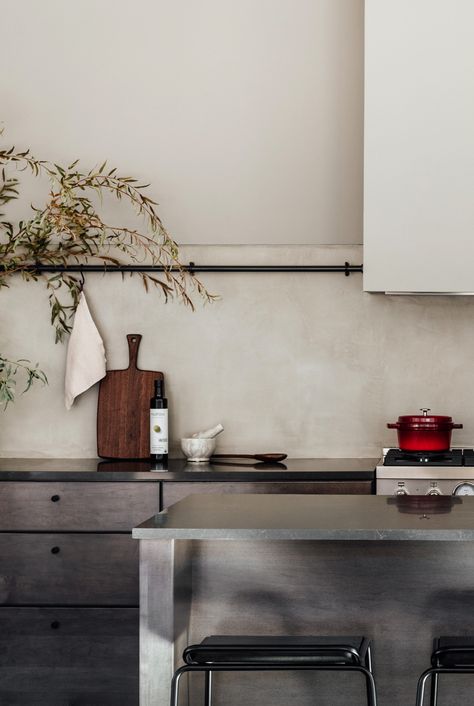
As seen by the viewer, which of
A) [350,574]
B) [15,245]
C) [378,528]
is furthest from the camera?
[15,245]

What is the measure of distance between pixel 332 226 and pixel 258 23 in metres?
0.97

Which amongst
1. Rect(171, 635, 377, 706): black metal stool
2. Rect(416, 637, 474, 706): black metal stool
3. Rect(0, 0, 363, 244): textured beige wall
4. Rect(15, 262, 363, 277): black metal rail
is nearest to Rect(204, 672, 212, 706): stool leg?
Rect(171, 635, 377, 706): black metal stool

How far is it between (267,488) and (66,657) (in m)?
0.99

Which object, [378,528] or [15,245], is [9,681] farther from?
[378,528]

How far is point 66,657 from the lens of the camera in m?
3.59

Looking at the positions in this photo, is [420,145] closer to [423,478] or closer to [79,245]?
[423,478]

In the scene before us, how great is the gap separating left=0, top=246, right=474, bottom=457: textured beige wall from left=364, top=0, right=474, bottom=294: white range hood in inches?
18.1

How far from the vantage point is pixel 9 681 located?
11.8 ft

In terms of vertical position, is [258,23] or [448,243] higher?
[258,23]

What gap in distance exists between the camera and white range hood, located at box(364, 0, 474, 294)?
12.4ft

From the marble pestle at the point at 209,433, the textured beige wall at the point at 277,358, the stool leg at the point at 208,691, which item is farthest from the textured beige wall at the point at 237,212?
the stool leg at the point at 208,691

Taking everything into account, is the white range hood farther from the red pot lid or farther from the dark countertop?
the dark countertop

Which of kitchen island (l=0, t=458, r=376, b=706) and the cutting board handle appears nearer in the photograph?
kitchen island (l=0, t=458, r=376, b=706)

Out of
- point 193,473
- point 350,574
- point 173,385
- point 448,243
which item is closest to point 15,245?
point 173,385
